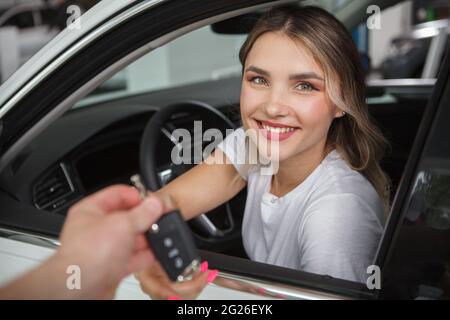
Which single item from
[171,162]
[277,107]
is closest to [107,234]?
[277,107]

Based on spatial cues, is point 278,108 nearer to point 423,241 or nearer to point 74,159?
point 423,241

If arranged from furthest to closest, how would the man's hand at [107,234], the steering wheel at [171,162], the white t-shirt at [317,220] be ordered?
the steering wheel at [171,162], the white t-shirt at [317,220], the man's hand at [107,234]

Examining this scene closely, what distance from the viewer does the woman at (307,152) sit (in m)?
1.26

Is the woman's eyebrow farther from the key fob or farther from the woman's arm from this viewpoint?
the key fob

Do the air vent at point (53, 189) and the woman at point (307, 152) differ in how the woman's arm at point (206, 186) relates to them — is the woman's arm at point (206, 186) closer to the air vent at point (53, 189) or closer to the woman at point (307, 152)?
the woman at point (307, 152)

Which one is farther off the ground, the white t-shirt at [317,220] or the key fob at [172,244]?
the key fob at [172,244]

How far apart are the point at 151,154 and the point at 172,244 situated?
1.02 m

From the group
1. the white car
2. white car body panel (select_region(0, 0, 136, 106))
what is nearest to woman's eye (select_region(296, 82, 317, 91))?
the white car

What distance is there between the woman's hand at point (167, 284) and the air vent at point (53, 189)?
724mm

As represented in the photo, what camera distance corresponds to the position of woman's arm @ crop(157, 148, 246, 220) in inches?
58.3

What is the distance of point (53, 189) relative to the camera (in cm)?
180

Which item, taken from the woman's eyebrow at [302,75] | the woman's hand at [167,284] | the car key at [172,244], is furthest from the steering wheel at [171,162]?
the car key at [172,244]

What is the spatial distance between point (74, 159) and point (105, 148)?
0.18 metres
